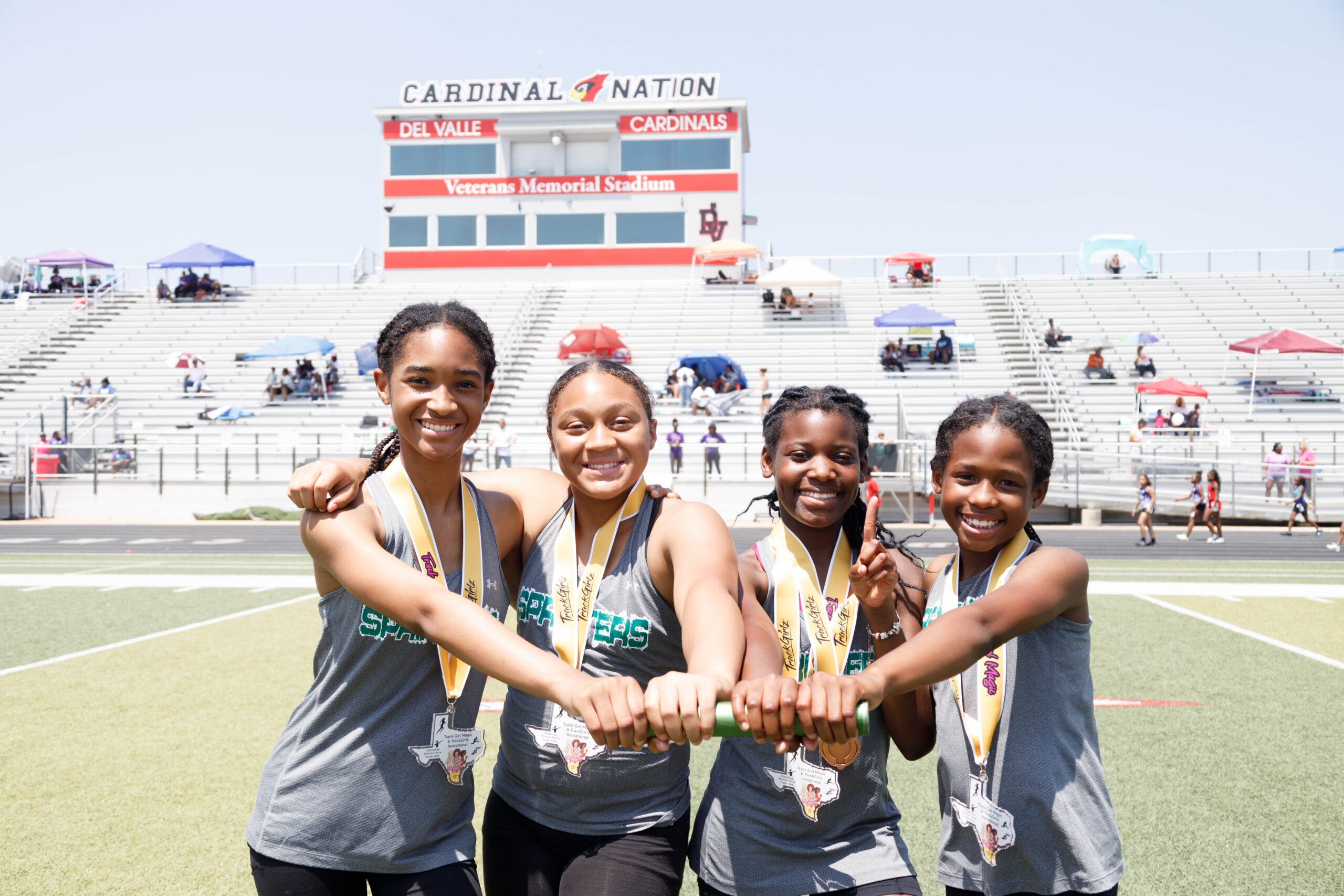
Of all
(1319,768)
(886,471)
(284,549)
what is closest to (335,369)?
(284,549)

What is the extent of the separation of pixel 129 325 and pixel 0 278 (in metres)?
7.89

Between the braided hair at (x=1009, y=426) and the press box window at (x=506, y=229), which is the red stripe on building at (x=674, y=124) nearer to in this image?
the press box window at (x=506, y=229)

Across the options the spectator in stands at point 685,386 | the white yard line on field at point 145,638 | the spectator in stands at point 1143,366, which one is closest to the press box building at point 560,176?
the spectator in stands at point 685,386

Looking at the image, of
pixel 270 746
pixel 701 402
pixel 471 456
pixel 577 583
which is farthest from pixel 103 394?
pixel 577 583

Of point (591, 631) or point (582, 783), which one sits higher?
point (591, 631)

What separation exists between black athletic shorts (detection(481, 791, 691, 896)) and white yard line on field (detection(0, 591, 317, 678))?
6.47 metres

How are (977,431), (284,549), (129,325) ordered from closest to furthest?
(977,431)
(284,549)
(129,325)

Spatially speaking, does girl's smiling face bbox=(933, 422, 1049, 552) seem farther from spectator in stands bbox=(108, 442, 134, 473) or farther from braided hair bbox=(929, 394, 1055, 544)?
spectator in stands bbox=(108, 442, 134, 473)

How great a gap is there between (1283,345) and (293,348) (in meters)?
25.5

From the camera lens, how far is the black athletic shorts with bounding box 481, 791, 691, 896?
2.19m

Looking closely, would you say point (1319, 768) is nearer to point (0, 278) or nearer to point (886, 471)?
point (886, 471)

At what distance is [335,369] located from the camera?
29.4m

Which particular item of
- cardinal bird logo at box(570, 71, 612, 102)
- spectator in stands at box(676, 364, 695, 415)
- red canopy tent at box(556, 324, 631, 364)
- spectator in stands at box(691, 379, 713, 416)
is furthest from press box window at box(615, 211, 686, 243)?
spectator in stands at box(691, 379, 713, 416)

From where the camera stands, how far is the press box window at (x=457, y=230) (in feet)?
123
